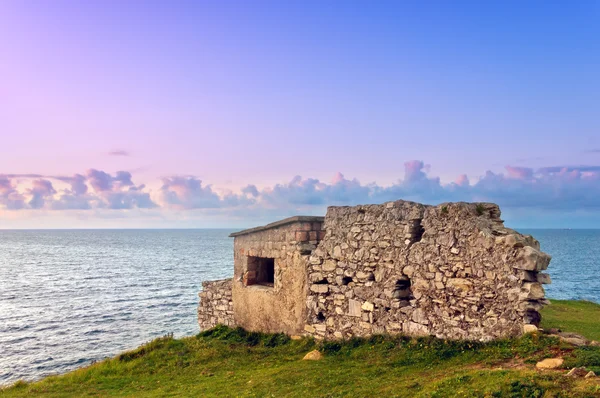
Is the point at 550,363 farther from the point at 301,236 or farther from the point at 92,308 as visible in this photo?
the point at 92,308

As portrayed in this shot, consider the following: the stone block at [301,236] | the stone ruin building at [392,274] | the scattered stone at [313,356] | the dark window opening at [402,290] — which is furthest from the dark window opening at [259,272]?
A: the dark window opening at [402,290]

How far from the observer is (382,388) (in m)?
8.85

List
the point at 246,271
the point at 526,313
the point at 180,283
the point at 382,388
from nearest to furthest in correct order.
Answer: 1. the point at 382,388
2. the point at 526,313
3. the point at 246,271
4. the point at 180,283

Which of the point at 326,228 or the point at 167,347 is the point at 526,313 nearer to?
the point at 326,228

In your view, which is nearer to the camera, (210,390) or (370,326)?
(210,390)

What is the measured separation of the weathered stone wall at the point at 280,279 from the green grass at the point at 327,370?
0.55 meters

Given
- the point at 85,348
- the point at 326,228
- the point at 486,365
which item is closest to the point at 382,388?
the point at 486,365

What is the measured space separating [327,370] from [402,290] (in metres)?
2.87

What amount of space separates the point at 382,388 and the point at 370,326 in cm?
396

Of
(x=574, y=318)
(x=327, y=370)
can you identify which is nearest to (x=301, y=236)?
(x=327, y=370)

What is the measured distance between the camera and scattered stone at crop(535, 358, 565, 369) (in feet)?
27.1

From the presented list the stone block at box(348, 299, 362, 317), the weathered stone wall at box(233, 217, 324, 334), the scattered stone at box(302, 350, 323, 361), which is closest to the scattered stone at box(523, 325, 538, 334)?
the stone block at box(348, 299, 362, 317)

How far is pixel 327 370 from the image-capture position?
36.0 ft

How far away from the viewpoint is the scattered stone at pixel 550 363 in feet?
27.1
